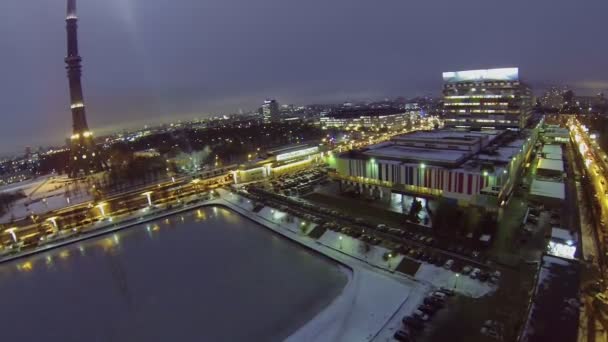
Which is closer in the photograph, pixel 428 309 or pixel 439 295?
pixel 428 309

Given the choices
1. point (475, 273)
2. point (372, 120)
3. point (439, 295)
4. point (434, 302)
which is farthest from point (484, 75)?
point (434, 302)

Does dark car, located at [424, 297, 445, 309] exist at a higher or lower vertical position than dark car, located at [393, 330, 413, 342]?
higher

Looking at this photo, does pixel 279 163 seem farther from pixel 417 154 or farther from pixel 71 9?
pixel 71 9

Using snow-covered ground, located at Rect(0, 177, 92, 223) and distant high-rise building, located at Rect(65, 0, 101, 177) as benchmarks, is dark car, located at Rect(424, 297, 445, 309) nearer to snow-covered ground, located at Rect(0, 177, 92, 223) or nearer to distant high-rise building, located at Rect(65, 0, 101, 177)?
snow-covered ground, located at Rect(0, 177, 92, 223)

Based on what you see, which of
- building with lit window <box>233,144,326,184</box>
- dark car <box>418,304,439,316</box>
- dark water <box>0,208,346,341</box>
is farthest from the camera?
building with lit window <box>233,144,326,184</box>

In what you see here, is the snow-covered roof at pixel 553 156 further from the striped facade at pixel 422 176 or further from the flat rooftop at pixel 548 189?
the striped facade at pixel 422 176

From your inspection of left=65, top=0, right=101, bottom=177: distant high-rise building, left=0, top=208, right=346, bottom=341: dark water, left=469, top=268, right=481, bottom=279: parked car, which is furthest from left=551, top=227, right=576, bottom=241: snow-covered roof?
left=65, top=0, right=101, bottom=177: distant high-rise building

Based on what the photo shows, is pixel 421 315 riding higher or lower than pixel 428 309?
lower

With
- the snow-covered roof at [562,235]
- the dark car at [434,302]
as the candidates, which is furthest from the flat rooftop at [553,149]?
the dark car at [434,302]
